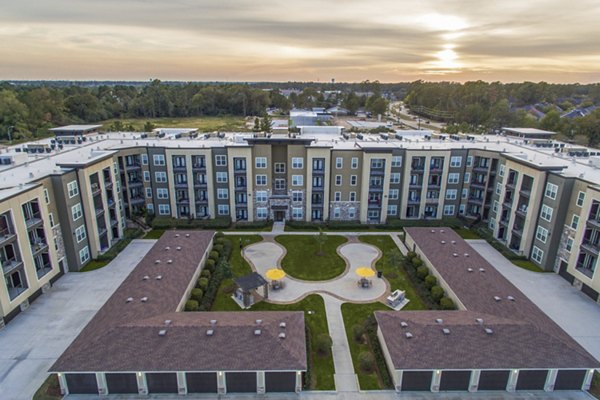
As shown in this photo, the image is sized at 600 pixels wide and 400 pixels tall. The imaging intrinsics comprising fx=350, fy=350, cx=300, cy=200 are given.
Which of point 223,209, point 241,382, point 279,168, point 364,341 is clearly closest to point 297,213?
point 279,168

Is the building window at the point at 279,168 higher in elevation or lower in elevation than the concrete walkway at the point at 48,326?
higher

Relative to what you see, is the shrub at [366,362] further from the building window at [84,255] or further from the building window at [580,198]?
the building window at [84,255]

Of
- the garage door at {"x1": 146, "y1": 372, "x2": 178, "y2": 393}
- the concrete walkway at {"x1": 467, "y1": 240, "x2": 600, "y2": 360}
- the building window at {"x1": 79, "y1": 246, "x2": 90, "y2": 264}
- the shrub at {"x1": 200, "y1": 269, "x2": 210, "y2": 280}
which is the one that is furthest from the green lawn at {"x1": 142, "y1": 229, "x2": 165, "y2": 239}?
the concrete walkway at {"x1": 467, "y1": 240, "x2": 600, "y2": 360}

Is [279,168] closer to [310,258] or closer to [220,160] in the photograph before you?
[220,160]

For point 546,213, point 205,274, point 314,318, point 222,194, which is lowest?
point 314,318

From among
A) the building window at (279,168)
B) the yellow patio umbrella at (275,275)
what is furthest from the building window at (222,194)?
the yellow patio umbrella at (275,275)
